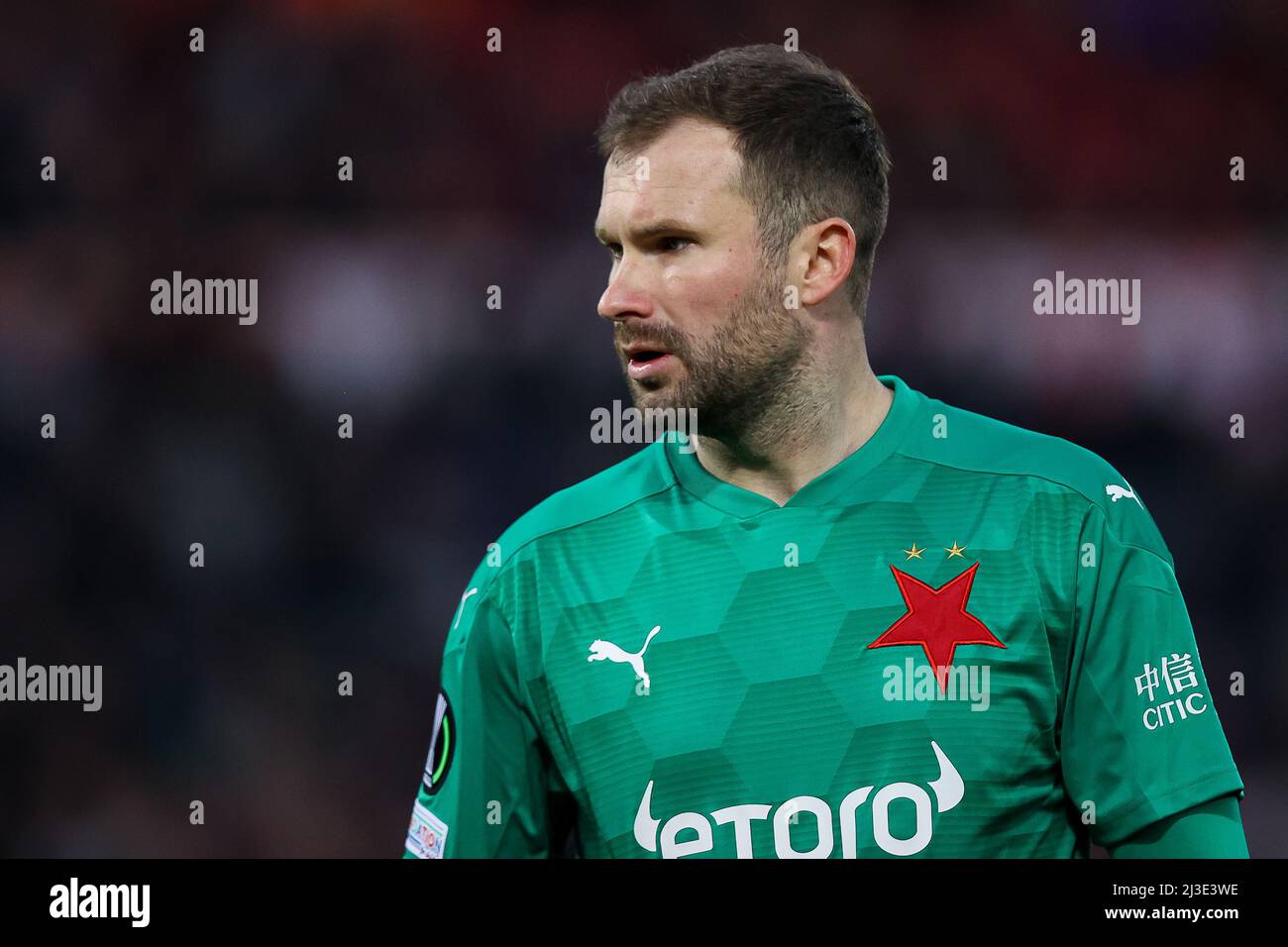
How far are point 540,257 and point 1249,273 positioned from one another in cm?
285

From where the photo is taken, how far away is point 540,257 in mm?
6023

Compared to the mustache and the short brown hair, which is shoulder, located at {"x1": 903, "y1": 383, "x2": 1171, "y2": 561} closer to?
the short brown hair

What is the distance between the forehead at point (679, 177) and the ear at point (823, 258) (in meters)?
0.18

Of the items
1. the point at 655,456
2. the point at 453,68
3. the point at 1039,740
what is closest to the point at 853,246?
the point at 655,456

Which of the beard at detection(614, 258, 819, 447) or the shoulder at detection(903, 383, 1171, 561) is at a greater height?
the beard at detection(614, 258, 819, 447)

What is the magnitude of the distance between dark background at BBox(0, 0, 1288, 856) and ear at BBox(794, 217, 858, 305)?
3038 mm

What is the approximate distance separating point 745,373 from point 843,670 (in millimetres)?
554

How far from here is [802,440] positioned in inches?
108

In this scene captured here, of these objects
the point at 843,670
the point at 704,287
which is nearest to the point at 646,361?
the point at 704,287

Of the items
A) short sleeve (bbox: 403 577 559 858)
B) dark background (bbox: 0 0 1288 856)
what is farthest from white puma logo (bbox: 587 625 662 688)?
dark background (bbox: 0 0 1288 856)

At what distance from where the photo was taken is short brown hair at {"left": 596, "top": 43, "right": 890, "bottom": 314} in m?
2.69

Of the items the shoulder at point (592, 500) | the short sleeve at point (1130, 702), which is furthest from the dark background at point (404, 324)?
the short sleeve at point (1130, 702)

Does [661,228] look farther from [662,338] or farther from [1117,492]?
[1117,492]

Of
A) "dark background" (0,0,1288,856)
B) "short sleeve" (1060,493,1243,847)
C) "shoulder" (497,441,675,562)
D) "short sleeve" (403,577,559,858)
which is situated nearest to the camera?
"short sleeve" (1060,493,1243,847)
